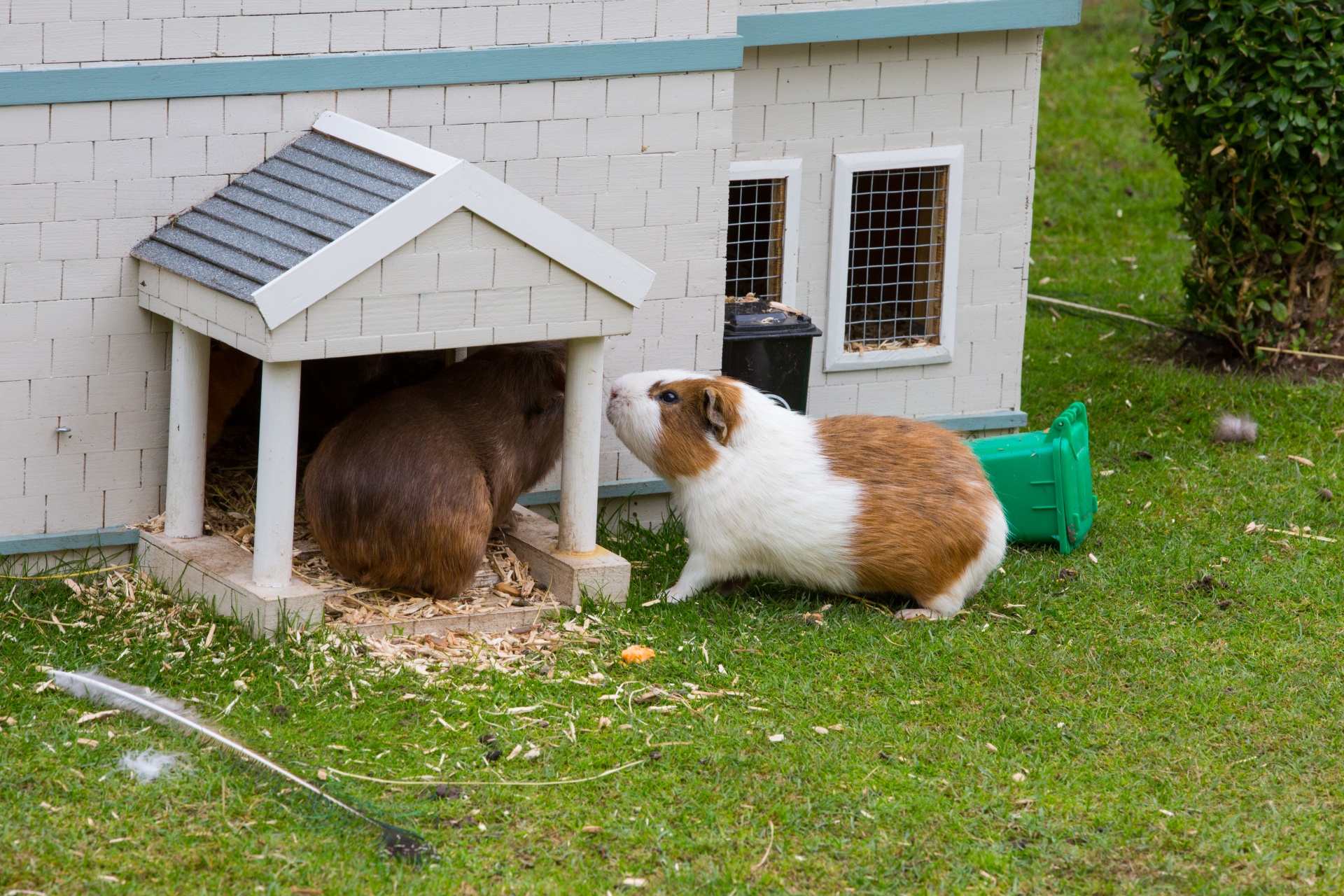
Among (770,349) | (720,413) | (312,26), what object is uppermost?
(312,26)

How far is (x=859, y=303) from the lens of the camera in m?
7.68

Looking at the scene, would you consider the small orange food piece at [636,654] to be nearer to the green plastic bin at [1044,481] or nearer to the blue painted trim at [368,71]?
the green plastic bin at [1044,481]

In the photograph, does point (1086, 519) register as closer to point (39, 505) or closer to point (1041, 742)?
point (1041, 742)

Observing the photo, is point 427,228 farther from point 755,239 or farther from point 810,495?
point 755,239

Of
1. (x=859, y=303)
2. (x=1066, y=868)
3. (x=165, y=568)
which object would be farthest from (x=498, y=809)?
(x=859, y=303)

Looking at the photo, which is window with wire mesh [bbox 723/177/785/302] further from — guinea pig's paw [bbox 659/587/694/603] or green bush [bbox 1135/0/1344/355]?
green bush [bbox 1135/0/1344/355]

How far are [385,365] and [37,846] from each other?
3.03 metres

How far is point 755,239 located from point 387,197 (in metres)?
2.56

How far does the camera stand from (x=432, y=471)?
559 cm

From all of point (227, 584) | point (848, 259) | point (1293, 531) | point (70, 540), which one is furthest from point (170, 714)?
point (1293, 531)

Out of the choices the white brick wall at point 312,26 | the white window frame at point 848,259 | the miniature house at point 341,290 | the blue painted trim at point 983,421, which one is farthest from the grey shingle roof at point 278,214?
the blue painted trim at point 983,421

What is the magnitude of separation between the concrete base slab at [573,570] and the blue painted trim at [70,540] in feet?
4.91

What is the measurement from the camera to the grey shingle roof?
524 centimetres

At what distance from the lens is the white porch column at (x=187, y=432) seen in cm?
568
